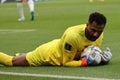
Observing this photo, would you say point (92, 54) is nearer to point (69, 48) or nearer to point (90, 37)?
point (90, 37)

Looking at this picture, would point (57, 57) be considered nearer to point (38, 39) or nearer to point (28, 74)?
point (28, 74)

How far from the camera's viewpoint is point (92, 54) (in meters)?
7.42

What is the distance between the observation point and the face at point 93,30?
7185mm

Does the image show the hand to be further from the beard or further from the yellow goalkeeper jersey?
the beard

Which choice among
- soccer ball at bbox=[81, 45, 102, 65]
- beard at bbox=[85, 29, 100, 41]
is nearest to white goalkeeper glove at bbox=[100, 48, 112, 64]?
soccer ball at bbox=[81, 45, 102, 65]

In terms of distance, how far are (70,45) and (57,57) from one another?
336 millimetres

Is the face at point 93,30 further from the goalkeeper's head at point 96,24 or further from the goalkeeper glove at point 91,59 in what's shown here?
the goalkeeper glove at point 91,59

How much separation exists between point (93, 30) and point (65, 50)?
490 mm

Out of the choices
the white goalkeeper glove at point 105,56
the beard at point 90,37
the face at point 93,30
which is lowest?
the white goalkeeper glove at point 105,56

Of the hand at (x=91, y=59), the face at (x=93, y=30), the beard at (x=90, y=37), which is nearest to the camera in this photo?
the face at (x=93, y=30)

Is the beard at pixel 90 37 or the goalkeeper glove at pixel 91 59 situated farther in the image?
the goalkeeper glove at pixel 91 59

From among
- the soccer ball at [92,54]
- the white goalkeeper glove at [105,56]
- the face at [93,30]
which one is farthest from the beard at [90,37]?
the white goalkeeper glove at [105,56]

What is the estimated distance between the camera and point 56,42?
304 inches

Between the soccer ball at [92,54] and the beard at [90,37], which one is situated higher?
the beard at [90,37]
